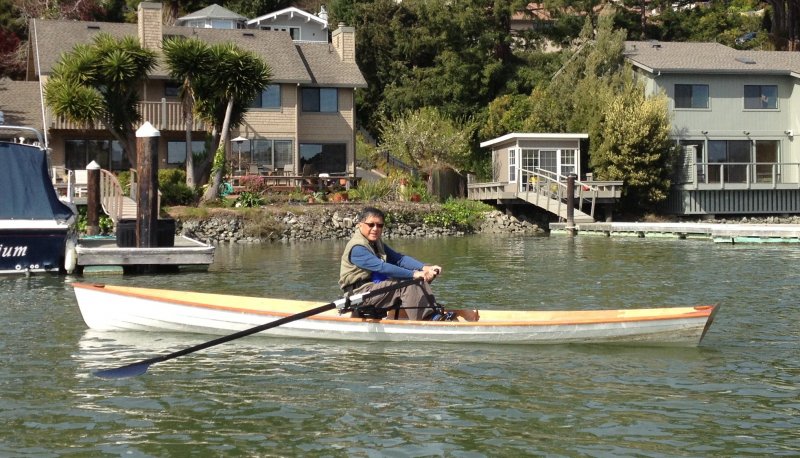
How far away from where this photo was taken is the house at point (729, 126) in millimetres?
44562

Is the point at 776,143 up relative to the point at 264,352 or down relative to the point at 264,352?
up

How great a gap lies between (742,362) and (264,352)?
5928 millimetres

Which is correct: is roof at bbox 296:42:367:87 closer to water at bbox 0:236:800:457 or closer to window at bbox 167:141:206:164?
window at bbox 167:141:206:164

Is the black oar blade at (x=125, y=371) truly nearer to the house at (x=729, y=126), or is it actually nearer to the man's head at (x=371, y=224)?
the man's head at (x=371, y=224)

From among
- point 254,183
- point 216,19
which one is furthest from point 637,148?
point 216,19

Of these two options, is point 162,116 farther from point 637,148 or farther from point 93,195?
point 637,148

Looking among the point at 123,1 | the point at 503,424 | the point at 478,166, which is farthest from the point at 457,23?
the point at 503,424

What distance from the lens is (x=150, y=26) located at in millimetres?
45562

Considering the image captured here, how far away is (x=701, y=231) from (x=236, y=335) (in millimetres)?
26477

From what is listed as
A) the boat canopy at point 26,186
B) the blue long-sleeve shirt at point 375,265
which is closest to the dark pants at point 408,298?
the blue long-sleeve shirt at point 375,265

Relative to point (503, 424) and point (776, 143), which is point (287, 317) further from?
point (776, 143)

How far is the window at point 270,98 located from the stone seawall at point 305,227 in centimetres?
893

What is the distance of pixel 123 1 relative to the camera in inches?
2547

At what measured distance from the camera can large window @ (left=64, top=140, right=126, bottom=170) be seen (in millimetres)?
43812
